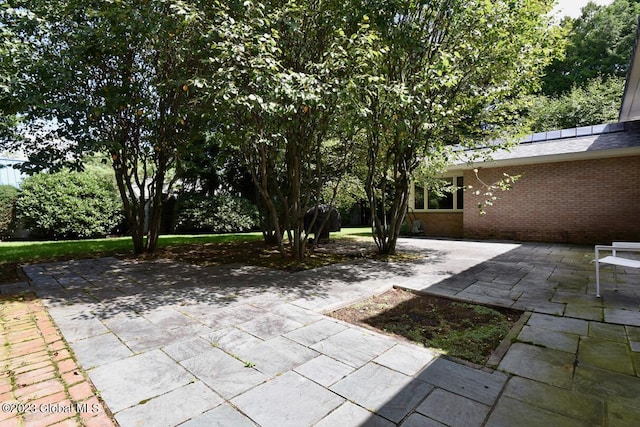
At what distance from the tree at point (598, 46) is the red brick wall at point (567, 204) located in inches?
621

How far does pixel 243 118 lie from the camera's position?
18.3 ft

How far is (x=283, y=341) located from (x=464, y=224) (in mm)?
11143

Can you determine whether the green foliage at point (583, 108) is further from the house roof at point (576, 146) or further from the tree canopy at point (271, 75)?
the tree canopy at point (271, 75)

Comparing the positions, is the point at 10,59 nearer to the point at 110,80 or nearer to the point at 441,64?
the point at 110,80

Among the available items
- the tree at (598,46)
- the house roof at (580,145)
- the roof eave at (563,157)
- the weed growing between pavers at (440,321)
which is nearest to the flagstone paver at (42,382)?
the weed growing between pavers at (440,321)

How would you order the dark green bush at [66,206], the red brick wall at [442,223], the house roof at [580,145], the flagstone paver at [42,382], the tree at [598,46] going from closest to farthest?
1. the flagstone paver at [42,382]
2. the house roof at [580,145]
3. the dark green bush at [66,206]
4. the red brick wall at [442,223]
5. the tree at [598,46]

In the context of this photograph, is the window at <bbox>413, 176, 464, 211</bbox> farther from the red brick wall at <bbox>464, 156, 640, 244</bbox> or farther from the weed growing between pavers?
the weed growing between pavers

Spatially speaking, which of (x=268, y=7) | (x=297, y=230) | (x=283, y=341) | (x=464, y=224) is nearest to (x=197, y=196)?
(x=297, y=230)

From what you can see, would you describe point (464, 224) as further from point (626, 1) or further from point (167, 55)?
point (626, 1)

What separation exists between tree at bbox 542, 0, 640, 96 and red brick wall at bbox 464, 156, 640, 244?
51.7ft

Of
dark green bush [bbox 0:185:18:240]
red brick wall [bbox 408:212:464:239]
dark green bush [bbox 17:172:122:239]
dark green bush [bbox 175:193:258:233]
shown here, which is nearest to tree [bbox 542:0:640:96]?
red brick wall [bbox 408:212:464:239]

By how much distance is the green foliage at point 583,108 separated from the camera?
18.1m

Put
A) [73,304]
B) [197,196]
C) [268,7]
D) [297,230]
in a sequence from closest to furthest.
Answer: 1. [73,304]
2. [268,7]
3. [297,230]
4. [197,196]

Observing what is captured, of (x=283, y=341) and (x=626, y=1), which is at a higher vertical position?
(x=626, y=1)
